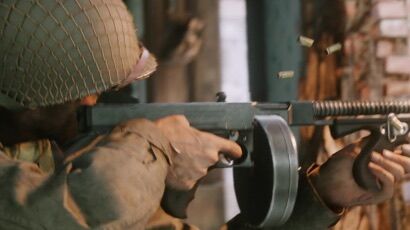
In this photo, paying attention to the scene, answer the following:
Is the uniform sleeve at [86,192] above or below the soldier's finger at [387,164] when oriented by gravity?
above

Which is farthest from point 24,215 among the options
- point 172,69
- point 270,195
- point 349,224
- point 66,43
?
point 172,69

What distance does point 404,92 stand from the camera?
89.1 inches

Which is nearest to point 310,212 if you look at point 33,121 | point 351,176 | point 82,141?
point 351,176

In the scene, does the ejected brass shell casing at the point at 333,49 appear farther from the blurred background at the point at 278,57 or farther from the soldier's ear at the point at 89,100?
the soldier's ear at the point at 89,100

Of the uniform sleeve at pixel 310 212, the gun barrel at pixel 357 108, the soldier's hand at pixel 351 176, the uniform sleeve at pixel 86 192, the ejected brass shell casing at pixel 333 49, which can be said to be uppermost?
the ejected brass shell casing at pixel 333 49

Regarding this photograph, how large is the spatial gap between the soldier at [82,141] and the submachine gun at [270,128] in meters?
0.06

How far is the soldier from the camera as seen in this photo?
99cm

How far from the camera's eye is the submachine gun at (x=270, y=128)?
1287mm

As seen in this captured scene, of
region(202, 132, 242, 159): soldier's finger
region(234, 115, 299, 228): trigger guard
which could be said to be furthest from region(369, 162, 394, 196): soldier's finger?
region(202, 132, 242, 159): soldier's finger

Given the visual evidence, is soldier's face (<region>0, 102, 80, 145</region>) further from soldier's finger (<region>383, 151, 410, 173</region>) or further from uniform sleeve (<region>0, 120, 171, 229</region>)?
soldier's finger (<region>383, 151, 410, 173</region>)

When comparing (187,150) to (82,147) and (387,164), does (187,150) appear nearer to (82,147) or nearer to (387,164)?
(82,147)

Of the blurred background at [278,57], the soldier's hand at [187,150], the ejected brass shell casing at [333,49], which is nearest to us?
the soldier's hand at [187,150]

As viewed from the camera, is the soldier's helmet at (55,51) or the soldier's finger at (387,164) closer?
the soldier's helmet at (55,51)

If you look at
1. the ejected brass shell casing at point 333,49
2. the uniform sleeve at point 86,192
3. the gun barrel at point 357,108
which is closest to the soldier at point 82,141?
the uniform sleeve at point 86,192
